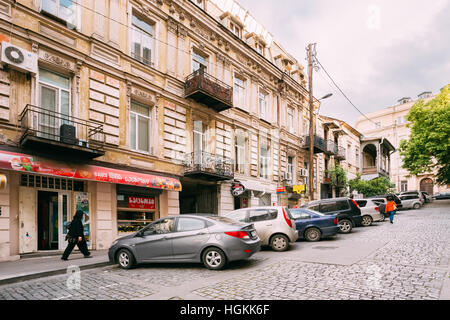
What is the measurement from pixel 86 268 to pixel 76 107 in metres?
5.91

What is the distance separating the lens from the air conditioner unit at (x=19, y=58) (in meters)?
9.56

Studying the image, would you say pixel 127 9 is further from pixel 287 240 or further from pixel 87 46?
pixel 287 240

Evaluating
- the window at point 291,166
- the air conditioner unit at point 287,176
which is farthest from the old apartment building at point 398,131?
the air conditioner unit at point 287,176

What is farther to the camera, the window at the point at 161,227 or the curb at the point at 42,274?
the window at the point at 161,227

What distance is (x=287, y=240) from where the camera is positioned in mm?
10562

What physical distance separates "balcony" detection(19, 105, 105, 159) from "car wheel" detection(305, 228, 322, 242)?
8576mm

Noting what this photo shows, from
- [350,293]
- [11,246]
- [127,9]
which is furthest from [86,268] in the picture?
[127,9]

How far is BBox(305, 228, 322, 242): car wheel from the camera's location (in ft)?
41.3

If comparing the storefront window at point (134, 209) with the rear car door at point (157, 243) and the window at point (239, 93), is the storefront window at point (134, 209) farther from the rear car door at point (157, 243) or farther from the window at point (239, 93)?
the window at point (239, 93)

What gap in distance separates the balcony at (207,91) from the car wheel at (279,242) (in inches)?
323

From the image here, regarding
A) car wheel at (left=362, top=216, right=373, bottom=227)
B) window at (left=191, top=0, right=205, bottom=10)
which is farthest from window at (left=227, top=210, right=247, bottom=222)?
window at (left=191, top=0, right=205, bottom=10)

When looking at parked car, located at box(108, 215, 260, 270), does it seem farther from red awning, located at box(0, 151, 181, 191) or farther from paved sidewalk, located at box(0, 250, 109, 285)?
red awning, located at box(0, 151, 181, 191)

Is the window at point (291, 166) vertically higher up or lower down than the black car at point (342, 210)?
higher up

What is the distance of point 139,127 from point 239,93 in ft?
27.8
